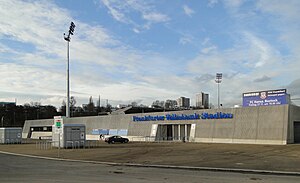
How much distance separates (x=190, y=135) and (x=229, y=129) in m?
8.73

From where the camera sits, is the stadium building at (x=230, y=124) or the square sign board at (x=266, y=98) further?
the square sign board at (x=266, y=98)

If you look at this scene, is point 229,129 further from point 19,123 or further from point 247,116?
point 19,123

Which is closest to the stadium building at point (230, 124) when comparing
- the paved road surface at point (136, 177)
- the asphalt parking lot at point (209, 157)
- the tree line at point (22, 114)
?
the asphalt parking lot at point (209, 157)

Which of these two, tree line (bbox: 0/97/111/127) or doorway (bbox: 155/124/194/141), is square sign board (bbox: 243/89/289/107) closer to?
doorway (bbox: 155/124/194/141)

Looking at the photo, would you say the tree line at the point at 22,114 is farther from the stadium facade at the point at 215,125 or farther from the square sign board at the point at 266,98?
the square sign board at the point at 266,98

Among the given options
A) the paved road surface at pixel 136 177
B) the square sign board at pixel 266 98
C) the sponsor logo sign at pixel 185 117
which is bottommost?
the paved road surface at pixel 136 177

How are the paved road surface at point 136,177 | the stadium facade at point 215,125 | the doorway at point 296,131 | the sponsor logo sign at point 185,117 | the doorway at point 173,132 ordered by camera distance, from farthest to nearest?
the doorway at point 173,132 < the sponsor logo sign at point 185,117 < the doorway at point 296,131 < the stadium facade at point 215,125 < the paved road surface at point 136,177

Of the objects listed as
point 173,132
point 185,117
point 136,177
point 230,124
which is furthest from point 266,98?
point 136,177

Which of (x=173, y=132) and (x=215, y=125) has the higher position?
(x=215, y=125)

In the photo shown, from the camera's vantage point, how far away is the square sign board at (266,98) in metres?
48.7

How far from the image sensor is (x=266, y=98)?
50781mm

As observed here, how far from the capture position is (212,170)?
18.9 m

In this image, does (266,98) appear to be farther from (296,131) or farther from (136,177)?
(136,177)

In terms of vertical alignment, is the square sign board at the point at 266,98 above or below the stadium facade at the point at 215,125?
above
